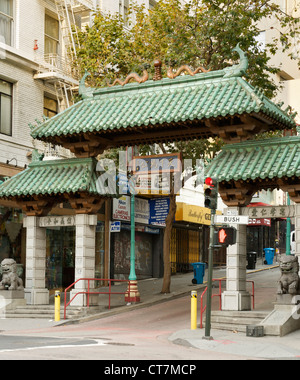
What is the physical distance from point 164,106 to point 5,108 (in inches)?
395

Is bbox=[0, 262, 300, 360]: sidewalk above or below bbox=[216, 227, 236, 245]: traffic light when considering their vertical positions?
below

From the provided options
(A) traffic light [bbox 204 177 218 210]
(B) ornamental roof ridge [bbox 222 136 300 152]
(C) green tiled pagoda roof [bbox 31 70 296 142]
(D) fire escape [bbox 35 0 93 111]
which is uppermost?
(D) fire escape [bbox 35 0 93 111]

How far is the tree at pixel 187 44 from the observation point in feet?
89.1

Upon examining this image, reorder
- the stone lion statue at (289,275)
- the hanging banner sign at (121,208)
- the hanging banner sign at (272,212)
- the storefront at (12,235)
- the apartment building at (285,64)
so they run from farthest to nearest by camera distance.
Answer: the apartment building at (285,64) < the hanging banner sign at (121,208) < the storefront at (12,235) < the hanging banner sign at (272,212) < the stone lion statue at (289,275)

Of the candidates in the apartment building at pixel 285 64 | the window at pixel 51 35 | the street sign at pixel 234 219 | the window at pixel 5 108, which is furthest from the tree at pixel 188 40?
the apartment building at pixel 285 64

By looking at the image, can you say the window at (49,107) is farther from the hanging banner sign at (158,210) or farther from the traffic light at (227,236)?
the traffic light at (227,236)

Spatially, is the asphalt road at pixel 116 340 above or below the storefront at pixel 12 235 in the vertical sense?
below

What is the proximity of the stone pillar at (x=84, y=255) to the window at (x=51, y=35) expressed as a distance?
1210 cm

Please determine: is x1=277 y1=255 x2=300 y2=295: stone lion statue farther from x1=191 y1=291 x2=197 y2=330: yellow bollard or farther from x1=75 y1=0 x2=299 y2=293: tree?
x1=75 y1=0 x2=299 y2=293: tree

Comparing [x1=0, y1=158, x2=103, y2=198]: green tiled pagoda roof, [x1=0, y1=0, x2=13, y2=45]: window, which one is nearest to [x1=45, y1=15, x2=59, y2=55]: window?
[x1=0, y1=0, x2=13, y2=45]: window

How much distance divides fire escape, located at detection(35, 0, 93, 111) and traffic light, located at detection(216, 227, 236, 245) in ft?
52.9

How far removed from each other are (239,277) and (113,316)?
554cm

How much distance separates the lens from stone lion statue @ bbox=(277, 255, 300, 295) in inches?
674

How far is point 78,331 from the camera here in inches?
719
